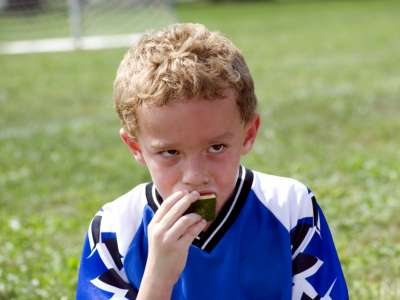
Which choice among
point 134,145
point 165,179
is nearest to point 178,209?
point 165,179

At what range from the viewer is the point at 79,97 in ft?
37.7

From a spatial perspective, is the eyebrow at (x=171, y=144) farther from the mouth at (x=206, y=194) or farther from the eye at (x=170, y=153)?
the mouth at (x=206, y=194)

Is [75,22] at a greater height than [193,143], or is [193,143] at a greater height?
[193,143]

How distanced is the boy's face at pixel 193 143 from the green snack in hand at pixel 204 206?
0.03m

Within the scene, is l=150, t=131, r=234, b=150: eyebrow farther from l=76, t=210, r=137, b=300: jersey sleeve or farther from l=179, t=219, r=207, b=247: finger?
l=76, t=210, r=137, b=300: jersey sleeve

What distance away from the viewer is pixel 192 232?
2574mm

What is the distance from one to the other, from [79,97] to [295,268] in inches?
354

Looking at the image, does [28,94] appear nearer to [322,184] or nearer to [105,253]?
[322,184]

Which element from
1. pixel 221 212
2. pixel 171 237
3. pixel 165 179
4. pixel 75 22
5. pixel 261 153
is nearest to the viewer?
pixel 171 237

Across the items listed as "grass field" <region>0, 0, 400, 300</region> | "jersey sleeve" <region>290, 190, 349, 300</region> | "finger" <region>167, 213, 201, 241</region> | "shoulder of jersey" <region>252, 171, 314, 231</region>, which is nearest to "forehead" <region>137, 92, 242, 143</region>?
"finger" <region>167, 213, 201, 241</region>

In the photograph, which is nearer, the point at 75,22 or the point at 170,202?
the point at 170,202

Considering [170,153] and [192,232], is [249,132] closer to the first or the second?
[170,153]

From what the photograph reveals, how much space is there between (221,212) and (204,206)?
232 millimetres

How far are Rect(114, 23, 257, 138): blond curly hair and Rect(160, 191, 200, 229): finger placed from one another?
311mm
